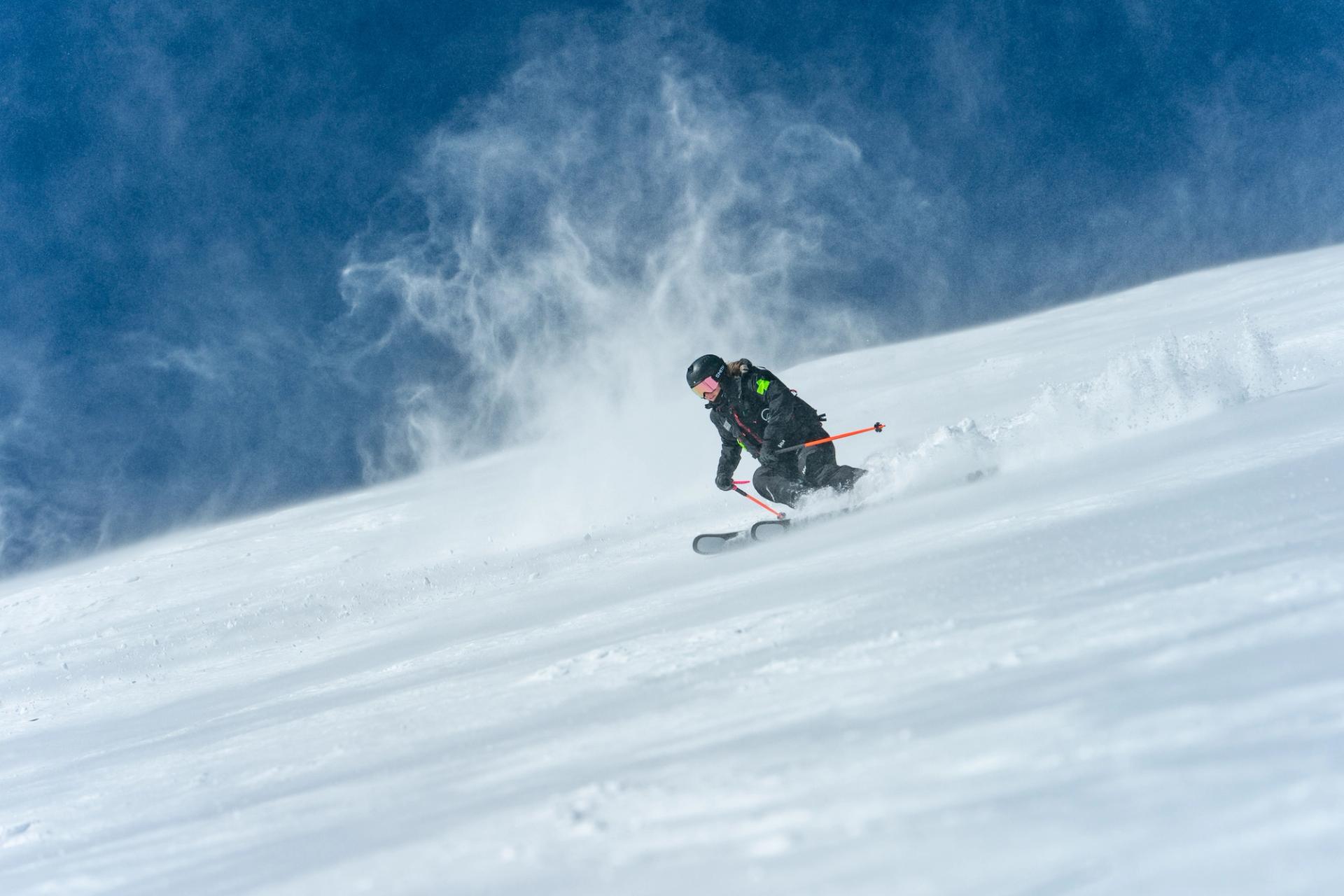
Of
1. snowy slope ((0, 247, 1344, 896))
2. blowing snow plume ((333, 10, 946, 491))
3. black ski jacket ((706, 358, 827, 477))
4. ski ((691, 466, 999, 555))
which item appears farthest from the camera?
blowing snow plume ((333, 10, 946, 491))

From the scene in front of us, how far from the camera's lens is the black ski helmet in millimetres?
6891

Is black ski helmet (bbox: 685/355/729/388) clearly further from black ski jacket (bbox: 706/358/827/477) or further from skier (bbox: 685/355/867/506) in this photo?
black ski jacket (bbox: 706/358/827/477)

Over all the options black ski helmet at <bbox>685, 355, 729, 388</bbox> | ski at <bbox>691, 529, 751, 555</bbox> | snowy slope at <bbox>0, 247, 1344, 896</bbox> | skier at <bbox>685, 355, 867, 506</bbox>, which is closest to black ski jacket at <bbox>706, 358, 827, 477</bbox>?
skier at <bbox>685, 355, 867, 506</bbox>

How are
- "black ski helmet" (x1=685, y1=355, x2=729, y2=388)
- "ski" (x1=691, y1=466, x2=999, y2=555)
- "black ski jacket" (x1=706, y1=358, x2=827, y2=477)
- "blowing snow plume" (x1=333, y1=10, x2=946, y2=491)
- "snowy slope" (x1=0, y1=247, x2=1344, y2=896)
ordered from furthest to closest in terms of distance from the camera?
"blowing snow plume" (x1=333, y1=10, x2=946, y2=491) < "black ski jacket" (x1=706, y1=358, x2=827, y2=477) < "black ski helmet" (x1=685, y1=355, x2=729, y2=388) < "ski" (x1=691, y1=466, x2=999, y2=555) < "snowy slope" (x1=0, y1=247, x2=1344, y2=896)

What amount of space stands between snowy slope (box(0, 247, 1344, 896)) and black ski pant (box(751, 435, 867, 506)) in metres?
0.29

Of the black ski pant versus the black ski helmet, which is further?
the black ski pant

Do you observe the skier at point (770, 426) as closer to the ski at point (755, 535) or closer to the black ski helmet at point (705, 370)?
the black ski helmet at point (705, 370)

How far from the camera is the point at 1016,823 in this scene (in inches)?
67.0

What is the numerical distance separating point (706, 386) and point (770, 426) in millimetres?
614

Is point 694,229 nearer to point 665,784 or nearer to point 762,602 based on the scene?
point 762,602

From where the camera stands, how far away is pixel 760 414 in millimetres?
7164

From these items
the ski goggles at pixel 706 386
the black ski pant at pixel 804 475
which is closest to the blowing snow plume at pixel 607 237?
the black ski pant at pixel 804 475

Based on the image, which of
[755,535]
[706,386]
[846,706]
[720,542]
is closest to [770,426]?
[706,386]

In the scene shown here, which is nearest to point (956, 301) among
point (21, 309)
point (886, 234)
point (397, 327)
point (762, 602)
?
point (886, 234)
